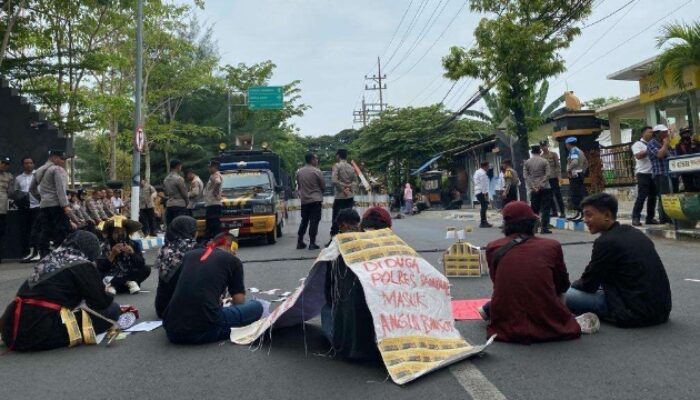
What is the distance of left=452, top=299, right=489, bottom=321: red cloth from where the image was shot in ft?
18.2

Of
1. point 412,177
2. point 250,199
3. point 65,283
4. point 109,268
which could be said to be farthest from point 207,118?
point 65,283

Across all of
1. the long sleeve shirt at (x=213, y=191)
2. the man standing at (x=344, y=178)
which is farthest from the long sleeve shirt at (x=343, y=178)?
the long sleeve shirt at (x=213, y=191)

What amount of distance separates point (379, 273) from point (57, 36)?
54.7ft

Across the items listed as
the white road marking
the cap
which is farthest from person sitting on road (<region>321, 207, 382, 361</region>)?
the cap

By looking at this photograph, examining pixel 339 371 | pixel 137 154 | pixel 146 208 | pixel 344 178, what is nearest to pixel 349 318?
pixel 339 371

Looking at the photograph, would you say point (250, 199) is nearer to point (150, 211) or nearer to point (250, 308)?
point (150, 211)

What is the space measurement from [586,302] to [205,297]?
125 inches

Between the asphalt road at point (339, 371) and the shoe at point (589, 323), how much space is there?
0.08m

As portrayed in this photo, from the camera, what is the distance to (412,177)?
40.1 meters

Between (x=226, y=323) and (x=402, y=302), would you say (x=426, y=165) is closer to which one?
(x=226, y=323)

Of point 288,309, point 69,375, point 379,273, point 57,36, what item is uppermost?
point 57,36

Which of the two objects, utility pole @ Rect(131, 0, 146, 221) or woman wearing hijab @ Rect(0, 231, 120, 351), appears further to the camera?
utility pole @ Rect(131, 0, 146, 221)

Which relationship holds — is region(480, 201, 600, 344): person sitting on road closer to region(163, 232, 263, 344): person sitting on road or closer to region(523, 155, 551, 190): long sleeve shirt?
region(163, 232, 263, 344): person sitting on road

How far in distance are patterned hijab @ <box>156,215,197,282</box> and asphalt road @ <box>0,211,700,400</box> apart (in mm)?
625
